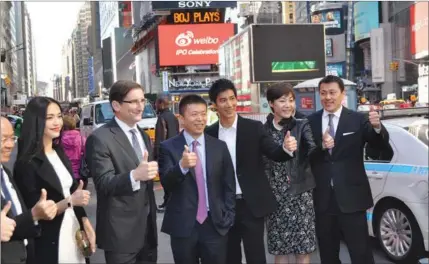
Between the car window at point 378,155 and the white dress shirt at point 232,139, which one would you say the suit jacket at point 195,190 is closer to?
the white dress shirt at point 232,139

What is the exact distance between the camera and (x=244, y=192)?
4.27 meters

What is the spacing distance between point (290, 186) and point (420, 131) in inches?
59.7

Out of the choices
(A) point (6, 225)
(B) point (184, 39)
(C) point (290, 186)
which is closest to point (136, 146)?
(A) point (6, 225)

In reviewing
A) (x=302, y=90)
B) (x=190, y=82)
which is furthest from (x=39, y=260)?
(x=190, y=82)

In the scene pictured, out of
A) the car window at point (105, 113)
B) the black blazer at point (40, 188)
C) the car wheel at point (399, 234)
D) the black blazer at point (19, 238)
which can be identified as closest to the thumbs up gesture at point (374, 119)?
the car wheel at point (399, 234)

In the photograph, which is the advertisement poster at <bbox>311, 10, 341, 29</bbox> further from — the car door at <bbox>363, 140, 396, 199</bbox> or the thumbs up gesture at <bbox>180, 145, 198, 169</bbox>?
the thumbs up gesture at <bbox>180, 145, 198, 169</bbox>

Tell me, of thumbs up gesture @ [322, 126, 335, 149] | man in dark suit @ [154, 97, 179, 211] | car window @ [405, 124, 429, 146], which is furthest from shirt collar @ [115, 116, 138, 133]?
man in dark suit @ [154, 97, 179, 211]

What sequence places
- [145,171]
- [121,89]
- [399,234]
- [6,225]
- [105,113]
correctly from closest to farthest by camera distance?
[6,225], [145,171], [121,89], [399,234], [105,113]

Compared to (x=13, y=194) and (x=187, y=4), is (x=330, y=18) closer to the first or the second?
(x=187, y=4)

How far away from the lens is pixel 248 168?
4312 mm

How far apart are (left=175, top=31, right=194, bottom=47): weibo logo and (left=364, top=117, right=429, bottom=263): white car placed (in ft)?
171

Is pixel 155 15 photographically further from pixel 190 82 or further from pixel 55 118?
pixel 55 118

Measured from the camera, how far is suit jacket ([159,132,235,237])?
395cm

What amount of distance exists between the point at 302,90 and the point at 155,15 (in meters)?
48.6
